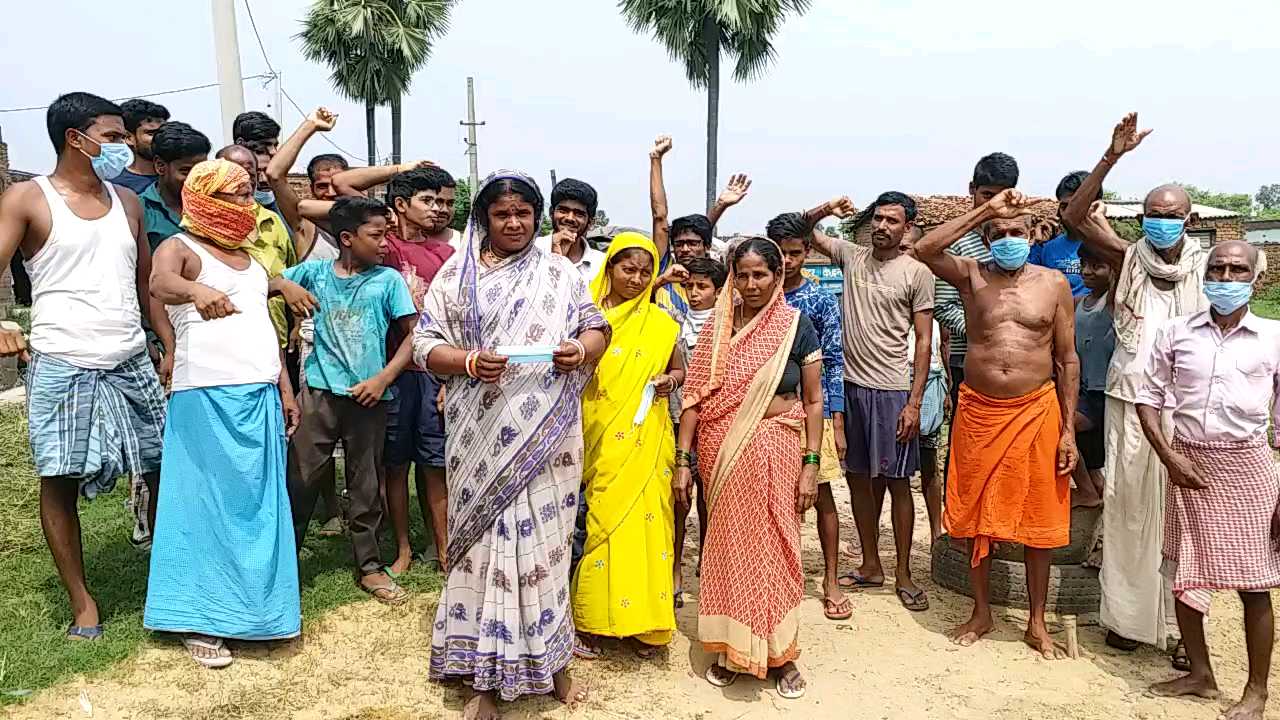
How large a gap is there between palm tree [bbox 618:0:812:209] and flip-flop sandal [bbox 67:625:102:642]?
A: 60.7 ft

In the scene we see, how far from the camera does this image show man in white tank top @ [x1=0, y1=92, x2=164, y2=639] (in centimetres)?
355

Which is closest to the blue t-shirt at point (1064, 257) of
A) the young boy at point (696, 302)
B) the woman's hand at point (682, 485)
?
the young boy at point (696, 302)

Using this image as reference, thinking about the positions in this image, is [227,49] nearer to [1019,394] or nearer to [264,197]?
[264,197]

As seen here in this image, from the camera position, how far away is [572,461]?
342 centimetres

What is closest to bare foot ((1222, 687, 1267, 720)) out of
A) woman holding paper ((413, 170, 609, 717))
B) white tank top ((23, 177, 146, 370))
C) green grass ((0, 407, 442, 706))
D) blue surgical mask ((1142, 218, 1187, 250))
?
blue surgical mask ((1142, 218, 1187, 250))

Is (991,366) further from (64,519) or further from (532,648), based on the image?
(64,519)

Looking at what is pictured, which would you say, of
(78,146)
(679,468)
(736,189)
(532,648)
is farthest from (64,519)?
(736,189)

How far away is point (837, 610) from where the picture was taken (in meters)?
4.59

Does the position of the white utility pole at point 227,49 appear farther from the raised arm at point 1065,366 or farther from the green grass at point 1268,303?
the green grass at point 1268,303

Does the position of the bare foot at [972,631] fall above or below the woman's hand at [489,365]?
below

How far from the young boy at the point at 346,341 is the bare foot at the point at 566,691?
1.58 meters

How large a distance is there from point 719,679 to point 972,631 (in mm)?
1410

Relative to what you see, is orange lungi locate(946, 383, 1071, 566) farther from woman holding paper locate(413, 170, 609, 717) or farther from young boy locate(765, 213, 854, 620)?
woman holding paper locate(413, 170, 609, 717)

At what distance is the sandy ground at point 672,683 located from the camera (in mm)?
3420
